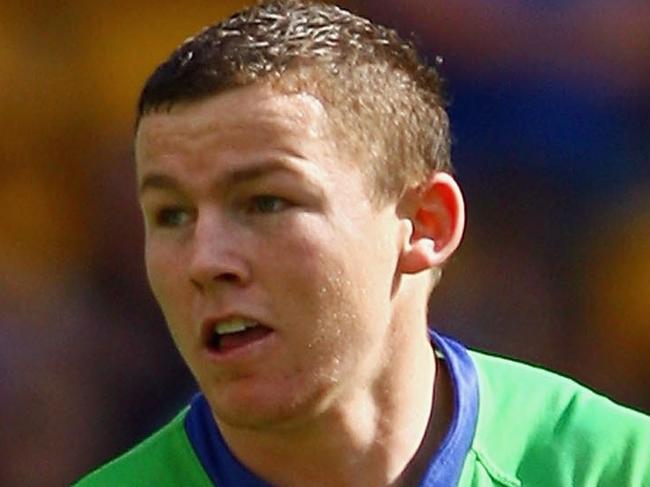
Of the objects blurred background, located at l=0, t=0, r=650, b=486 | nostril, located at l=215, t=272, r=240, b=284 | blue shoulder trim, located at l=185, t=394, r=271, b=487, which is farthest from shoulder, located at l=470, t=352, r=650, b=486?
blurred background, located at l=0, t=0, r=650, b=486

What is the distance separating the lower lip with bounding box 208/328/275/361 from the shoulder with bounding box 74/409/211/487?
0.90ft

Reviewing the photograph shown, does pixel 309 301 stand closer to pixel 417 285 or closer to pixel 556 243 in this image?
pixel 417 285

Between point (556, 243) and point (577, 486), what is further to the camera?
point (556, 243)

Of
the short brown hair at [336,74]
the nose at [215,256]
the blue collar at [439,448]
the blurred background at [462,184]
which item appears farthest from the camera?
the blurred background at [462,184]

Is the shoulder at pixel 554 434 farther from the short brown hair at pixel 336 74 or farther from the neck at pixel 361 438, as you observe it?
the short brown hair at pixel 336 74

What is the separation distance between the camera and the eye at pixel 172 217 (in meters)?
2.48

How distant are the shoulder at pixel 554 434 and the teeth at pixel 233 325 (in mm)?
444

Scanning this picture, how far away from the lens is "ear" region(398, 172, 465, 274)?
2.68 m

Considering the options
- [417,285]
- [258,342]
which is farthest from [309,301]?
[417,285]

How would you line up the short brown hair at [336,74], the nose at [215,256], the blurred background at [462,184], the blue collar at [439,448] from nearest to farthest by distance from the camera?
the nose at [215,256], the short brown hair at [336,74], the blue collar at [439,448], the blurred background at [462,184]

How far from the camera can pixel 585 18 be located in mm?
4668

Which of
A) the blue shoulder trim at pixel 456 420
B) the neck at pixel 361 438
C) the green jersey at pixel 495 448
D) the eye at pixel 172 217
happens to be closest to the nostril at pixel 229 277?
the eye at pixel 172 217

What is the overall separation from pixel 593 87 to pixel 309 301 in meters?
2.33

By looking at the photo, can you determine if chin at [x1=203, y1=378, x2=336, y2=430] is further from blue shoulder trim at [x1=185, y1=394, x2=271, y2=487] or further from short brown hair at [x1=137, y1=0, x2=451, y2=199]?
short brown hair at [x1=137, y1=0, x2=451, y2=199]
